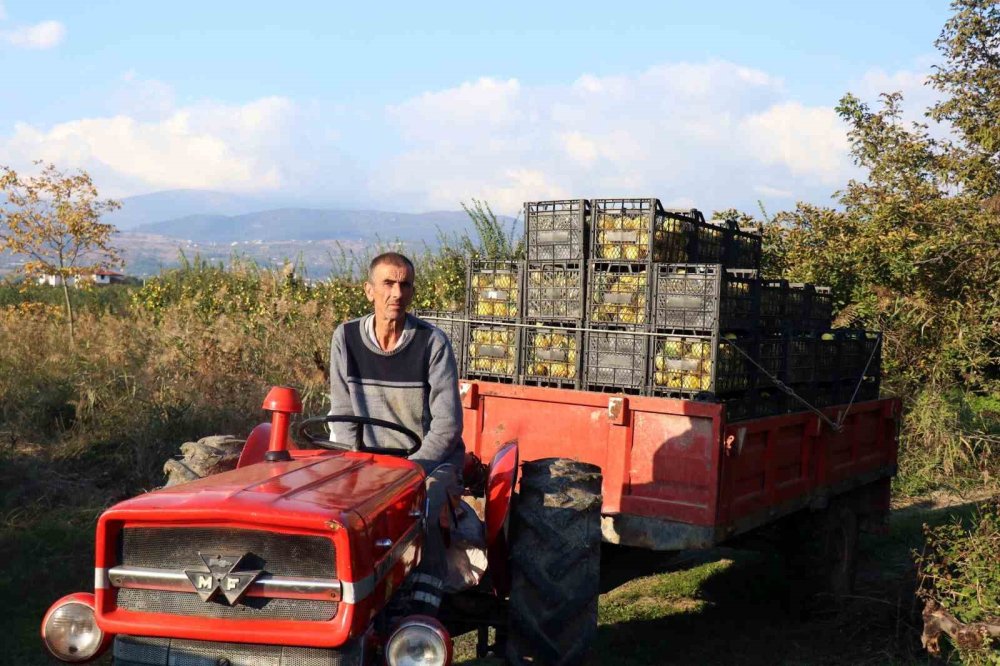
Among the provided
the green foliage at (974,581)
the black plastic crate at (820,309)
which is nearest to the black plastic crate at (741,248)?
the black plastic crate at (820,309)

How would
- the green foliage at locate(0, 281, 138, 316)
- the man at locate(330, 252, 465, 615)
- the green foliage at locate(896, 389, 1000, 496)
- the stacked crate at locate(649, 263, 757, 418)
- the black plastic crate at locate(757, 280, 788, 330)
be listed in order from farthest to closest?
the green foliage at locate(0, 281, 138, 316) < the green foliage at locate(896, 389, 1000, 496) < the black plastic crate at locate(757, 280, 788, 330) < the stacked crate at locate(649, 263, 757, 418) < the man at locate(330, 252, 465, 615)

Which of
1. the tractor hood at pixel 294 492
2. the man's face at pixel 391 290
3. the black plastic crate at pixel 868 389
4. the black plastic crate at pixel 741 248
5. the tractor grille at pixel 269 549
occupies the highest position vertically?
the black plastic crate at pixel 741 248

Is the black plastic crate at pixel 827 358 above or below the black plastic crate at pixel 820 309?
below

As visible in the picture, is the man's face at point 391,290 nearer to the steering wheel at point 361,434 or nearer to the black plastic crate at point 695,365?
the steering wheel at point 361,434

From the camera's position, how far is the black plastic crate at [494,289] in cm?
654

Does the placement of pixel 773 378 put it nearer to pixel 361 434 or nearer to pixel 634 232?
pixel 634 232

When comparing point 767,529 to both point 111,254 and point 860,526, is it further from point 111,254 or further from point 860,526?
point 111,254

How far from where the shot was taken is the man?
467cm

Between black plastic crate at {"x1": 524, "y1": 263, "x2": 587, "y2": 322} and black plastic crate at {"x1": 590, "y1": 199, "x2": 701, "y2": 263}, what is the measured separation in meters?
0.19

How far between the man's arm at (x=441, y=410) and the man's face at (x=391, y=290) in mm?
210

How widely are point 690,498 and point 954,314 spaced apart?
7.57 m

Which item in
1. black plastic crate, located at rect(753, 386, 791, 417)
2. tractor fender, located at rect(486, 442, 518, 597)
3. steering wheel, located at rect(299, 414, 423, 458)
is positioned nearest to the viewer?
steering wheel, located at rect(299, 414, 423, 458)

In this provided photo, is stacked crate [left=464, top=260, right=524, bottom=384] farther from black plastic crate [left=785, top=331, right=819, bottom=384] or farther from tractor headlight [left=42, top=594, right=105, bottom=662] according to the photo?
tractor headlight [left=42, top=594, right=105, bottom=662]

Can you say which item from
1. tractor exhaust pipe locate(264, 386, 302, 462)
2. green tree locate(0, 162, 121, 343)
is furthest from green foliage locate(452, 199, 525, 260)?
tractor exhaust pipe locate(264, 386, 302, 462)
